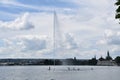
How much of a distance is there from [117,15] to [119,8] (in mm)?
840

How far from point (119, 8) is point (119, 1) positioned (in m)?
0.58

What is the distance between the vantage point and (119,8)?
2931 centimetres

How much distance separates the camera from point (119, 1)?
95.9 feet

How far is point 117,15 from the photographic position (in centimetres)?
2995

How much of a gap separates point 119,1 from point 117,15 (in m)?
1.34
